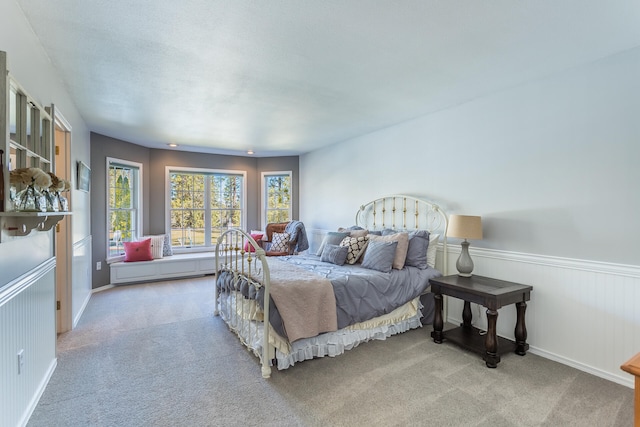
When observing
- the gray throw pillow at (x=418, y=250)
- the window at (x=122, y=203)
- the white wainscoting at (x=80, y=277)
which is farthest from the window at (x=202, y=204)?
the gray throw pillow at (x=418, y=250)

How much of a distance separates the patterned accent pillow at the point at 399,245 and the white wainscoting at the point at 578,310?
0.83 metres

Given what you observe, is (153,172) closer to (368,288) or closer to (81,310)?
(81,310)

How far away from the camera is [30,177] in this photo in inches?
66.3

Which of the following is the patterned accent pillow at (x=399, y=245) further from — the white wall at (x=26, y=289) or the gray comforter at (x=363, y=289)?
the white wall at (x=26, y=289)

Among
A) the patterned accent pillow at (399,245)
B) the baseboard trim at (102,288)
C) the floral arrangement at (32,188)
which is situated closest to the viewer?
the floral arrangement at (32,188)

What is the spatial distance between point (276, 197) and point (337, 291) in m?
4.38

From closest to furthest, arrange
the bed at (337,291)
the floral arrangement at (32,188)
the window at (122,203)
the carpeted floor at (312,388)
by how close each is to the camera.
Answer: the floral arrangement at (32,188) < the carpeted floor at (312,388) < the bed at (337,291) < the window at (122,203)

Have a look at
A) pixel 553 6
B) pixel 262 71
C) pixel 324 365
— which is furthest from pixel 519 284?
pixel 262 71

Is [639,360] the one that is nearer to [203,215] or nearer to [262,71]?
[262,71]

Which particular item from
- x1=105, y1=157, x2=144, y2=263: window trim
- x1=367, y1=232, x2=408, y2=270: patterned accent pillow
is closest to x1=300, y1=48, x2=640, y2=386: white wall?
x1=367, y1=232, x2=408, y2=270: patterned accent pillow

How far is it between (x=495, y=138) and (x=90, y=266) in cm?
557

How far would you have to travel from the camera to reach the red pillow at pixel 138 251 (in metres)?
5.41

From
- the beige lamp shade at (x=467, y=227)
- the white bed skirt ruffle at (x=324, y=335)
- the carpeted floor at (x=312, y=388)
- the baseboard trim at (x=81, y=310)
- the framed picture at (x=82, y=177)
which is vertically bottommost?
the carpeted floor at (x=312, y=388)

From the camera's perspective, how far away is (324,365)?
2686 mm
